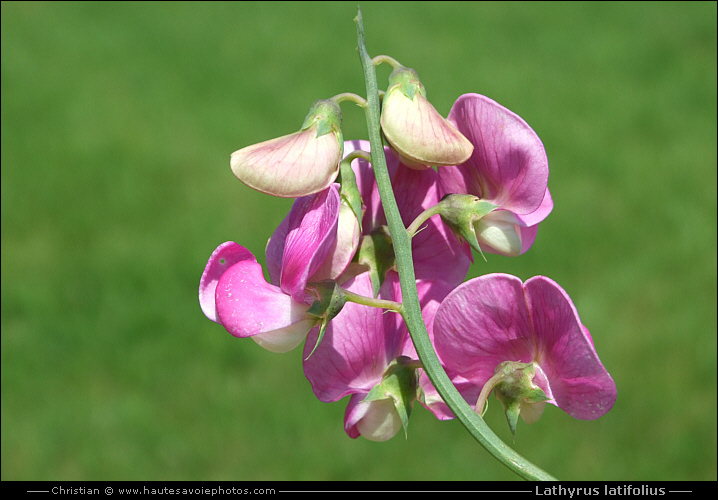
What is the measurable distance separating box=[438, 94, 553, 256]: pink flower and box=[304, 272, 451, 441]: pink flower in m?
0.07

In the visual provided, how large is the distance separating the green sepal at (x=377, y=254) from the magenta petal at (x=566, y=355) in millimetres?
111

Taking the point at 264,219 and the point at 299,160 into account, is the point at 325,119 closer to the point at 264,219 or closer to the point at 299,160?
the point at 299,160

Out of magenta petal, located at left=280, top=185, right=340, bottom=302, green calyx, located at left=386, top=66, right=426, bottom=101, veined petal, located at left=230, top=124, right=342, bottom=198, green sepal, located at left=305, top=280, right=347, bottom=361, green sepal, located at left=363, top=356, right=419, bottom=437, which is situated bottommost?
green sepal, located at left=363, top=356, right=419, bottom=437

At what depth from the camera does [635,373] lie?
2.42m

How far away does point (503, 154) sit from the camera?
0.66 metres

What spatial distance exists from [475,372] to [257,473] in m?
1.57

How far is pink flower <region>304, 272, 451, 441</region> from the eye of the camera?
70cm

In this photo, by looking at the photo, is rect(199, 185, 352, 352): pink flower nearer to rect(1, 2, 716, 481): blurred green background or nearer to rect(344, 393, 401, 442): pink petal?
rect(344, 393, 401, 442): pink petal

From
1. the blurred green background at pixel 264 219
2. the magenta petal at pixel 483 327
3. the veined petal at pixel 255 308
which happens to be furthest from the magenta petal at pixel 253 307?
the blurred green background at pixel 264 219

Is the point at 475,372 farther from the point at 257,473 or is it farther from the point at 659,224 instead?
the point at 659,224

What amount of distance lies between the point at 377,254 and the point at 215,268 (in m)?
0.13

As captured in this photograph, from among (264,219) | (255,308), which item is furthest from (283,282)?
(264,219)

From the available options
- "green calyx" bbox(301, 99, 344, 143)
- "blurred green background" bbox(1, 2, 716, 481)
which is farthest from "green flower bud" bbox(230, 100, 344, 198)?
"blurred green background" bbox(1, 2, 716, 481)

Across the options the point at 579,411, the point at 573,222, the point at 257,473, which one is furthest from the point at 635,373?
the point at 579,411
